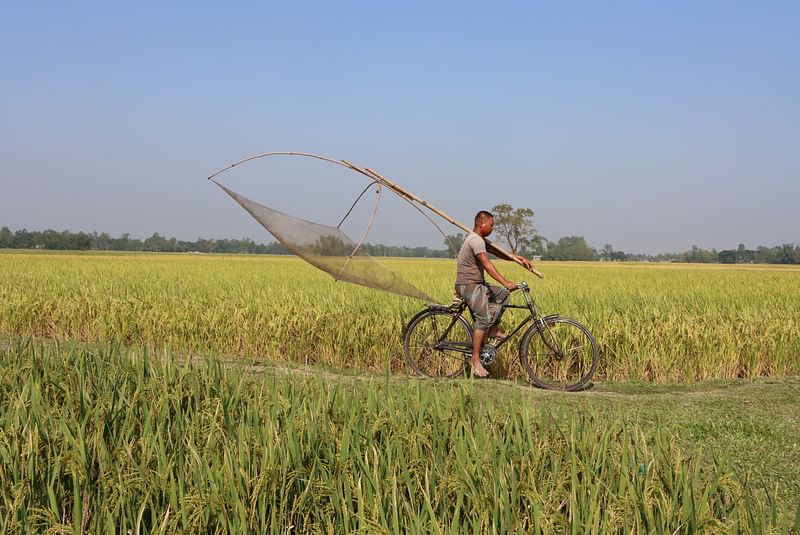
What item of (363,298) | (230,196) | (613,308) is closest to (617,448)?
(230,196)

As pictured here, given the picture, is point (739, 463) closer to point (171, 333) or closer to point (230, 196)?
point (230, 196)

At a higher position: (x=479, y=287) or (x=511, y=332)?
(x=479, y=287)

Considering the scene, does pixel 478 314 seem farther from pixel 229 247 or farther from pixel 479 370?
pixel 229 247

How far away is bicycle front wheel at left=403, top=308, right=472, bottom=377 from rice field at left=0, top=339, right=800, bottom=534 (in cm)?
368

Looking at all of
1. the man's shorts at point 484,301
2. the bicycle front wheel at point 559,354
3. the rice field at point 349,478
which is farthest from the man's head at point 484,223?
the rice field at point 349,478

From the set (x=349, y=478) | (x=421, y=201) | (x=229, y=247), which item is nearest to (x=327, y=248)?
(x=421, y=201)

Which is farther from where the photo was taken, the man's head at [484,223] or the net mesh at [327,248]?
the net mesh at [327,248]

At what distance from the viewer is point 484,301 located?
7418 mm

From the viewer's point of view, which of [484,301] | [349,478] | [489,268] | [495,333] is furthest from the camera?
[495,333]

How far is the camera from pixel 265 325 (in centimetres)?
940

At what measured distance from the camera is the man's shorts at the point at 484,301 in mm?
7422

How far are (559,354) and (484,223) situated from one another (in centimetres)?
180

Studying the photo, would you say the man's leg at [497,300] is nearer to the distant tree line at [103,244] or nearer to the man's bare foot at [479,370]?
the man's bare foot at [479,370]

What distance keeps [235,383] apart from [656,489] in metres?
2.91
